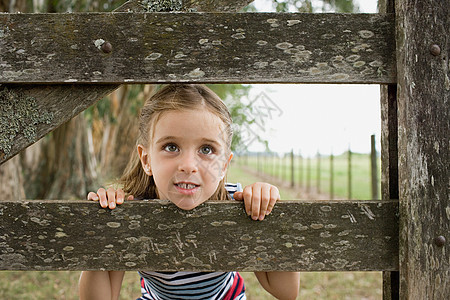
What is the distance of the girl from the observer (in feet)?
5.14

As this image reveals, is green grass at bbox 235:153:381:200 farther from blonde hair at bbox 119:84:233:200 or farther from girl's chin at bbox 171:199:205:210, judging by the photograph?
girl's chin at bbox 171:199:205:210

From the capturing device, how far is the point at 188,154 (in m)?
1.68

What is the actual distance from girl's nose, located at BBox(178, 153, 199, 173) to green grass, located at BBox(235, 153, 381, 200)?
34.5 ft

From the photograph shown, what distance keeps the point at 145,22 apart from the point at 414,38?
0.91 meters

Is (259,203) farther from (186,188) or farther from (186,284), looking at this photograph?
(186,284)

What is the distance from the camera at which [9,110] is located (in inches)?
57.7

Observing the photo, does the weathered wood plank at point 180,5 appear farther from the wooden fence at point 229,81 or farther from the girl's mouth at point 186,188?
the girl's mouth at point 186,188

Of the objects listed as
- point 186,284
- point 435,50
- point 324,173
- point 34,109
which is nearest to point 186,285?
point 186,284

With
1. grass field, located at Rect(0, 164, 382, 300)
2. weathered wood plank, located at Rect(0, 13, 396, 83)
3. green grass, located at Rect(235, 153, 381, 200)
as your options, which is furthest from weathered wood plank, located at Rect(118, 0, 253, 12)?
green grass, located at Rect(235, 153, 381, 200)

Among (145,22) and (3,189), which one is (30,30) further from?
(3,189)

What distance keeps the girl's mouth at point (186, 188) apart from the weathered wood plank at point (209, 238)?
14cm

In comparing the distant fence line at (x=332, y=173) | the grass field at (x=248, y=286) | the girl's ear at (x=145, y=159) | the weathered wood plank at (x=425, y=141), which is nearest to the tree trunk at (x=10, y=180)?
the grass field at (x=248, y=286)

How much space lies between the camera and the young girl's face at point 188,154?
5.44 ft

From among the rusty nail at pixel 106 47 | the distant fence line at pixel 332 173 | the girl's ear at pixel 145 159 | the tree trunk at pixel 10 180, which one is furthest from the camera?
the distant fence line at pixel 332 173
